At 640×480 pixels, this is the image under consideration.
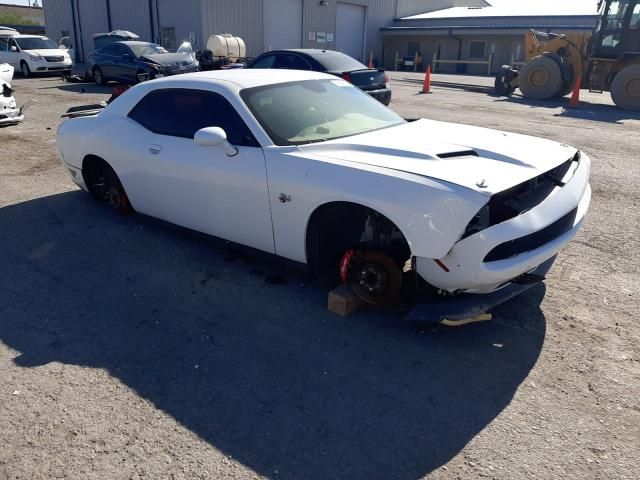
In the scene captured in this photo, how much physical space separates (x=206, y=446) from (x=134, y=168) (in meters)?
2.99

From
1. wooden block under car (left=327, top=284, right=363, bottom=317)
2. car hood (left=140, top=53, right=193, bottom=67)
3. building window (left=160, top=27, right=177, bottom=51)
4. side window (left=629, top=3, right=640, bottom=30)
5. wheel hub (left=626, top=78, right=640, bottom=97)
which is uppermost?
side window (left=629, top=3, right=640, bottom=30)

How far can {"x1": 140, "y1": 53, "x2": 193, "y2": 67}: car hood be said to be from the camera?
16.4 metres

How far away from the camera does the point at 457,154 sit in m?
3.32

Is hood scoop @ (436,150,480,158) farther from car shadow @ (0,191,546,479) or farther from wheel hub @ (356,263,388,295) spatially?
car shadow @ (0,191,546,479)

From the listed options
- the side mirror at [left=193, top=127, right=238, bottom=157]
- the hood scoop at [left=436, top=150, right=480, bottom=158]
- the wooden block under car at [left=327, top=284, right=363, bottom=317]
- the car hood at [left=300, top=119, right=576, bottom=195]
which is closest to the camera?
the car hood at [left=300, top=119, right=576, bottom=195]

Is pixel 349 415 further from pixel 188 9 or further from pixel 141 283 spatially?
pixel 188 9

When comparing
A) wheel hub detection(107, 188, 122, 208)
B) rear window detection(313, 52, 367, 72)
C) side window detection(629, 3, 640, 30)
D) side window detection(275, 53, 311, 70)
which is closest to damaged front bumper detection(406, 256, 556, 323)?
wheel hub detection(107, 188, 122, 208)

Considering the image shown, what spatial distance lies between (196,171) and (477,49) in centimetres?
3680

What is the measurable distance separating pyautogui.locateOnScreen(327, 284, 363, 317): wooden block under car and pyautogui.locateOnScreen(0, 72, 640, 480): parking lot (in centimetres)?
8

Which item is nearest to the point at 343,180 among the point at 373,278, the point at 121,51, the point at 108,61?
the point at 373,278

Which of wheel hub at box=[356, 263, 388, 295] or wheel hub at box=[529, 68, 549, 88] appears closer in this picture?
wheel hub at box=[356, 263, 388, 295]

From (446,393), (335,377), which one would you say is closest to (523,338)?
(446,393)

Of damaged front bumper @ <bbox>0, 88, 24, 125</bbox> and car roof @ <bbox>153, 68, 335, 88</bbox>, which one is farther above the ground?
car roof @ <bbox>153, 68, 335, 88</bbox>

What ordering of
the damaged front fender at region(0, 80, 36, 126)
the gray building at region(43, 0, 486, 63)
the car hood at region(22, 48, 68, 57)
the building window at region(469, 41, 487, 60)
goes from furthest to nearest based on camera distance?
the building window at region(469, 41, 487, 60), the gray building at region(43, 0, 486, 63), the car hood at region(22, 48, 68, 57), the damaged front fender at region(0, 80, 36, 126)
